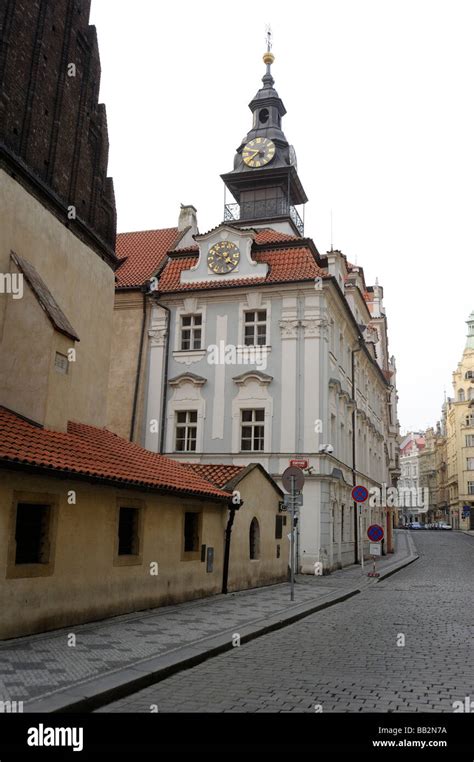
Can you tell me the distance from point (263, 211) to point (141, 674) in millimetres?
30912

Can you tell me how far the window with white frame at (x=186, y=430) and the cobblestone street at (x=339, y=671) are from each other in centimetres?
1379

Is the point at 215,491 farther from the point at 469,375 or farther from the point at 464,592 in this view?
the point at 469,375

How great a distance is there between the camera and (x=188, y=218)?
33.8 meters

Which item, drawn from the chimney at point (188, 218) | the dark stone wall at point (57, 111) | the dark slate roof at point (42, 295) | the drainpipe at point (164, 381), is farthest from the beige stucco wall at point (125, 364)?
the dark slate roof at point (42, 295)

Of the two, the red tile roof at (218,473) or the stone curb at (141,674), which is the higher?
the red tile roof at (218,473)

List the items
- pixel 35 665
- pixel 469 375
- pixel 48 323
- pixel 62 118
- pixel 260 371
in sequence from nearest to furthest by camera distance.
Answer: pixel 35 665
pixel 48 323
pixel 62 118
pixel 260 371
pixel 469 375

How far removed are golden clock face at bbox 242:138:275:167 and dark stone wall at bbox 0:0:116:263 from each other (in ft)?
64.1

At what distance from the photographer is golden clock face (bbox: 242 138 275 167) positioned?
36.0 meters

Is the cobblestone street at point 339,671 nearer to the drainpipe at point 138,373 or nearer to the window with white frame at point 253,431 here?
the window with white frame at point 253,431

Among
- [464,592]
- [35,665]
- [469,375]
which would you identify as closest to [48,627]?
[35,665]

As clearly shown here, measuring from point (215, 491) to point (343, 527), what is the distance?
15.4 meters

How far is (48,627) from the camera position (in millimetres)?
9805

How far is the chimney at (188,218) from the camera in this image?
33.6 metres

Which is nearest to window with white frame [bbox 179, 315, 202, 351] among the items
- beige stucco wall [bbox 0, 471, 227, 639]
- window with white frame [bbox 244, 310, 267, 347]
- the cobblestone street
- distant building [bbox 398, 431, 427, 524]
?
window with white frame [bbox 244, 310, 267, 347]
